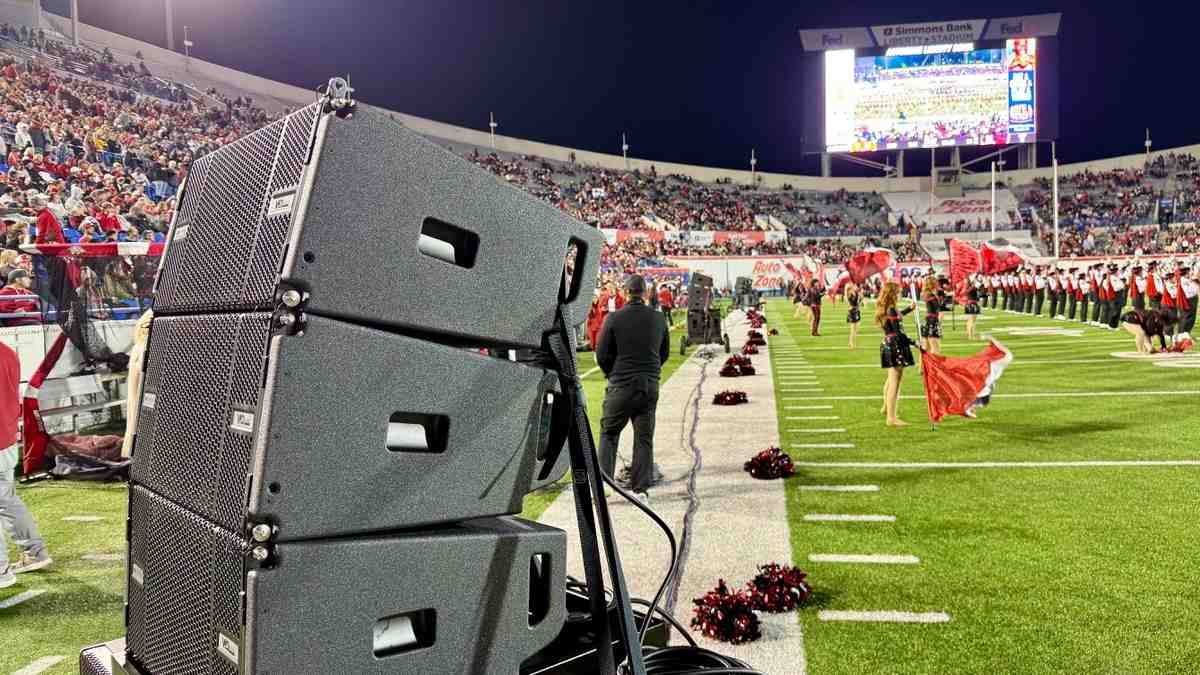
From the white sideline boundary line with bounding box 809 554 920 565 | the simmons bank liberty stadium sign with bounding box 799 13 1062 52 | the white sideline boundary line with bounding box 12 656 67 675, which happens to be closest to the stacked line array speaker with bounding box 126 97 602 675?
the white sideline boundary line with bounding box 12 656 67 675

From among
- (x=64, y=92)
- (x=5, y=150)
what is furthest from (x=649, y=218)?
(x=5, y=150)

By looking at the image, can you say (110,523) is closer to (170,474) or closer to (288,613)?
(170,474)

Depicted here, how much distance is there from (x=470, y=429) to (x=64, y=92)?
28089mm

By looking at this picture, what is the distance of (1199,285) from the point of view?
1941 centimetres

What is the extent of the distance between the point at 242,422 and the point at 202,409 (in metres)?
0.26

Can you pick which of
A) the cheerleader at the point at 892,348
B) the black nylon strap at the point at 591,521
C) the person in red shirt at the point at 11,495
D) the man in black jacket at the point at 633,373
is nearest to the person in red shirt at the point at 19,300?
the person in red shirt at the point at 11,495

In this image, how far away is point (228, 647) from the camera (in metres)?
1.62

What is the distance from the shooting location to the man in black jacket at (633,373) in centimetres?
655

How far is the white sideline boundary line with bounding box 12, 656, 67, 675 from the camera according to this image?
3670 millimetres

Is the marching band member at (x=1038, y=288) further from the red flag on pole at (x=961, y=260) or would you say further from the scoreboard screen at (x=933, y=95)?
the scoreboard screen at (x=933, y=95)

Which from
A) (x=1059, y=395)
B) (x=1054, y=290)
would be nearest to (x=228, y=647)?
(x=1059, y=395)

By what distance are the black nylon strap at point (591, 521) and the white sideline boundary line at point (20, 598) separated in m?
4.05

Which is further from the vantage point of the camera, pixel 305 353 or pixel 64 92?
pixel 64 92

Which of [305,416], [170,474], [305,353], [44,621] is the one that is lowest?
[44,621]
